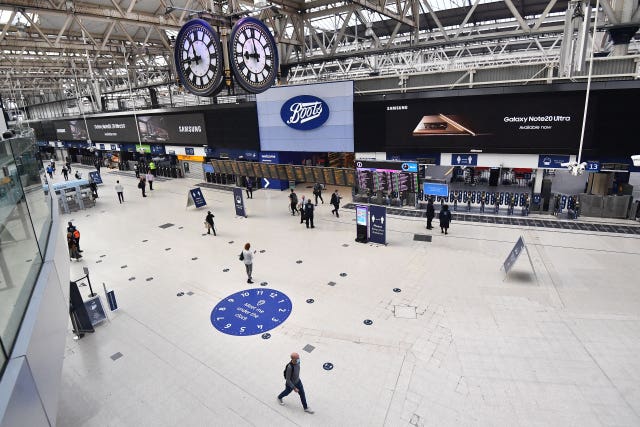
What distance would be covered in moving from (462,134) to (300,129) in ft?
25.2

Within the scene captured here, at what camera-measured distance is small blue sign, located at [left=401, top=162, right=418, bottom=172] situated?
50.0 ft

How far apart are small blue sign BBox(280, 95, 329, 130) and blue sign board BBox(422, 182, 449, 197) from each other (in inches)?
222

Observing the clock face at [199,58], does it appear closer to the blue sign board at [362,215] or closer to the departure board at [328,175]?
the blue sign board at [362,215]

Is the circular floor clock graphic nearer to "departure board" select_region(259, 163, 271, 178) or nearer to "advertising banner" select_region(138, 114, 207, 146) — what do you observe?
"departure board" select_region(259, 163, 271, 178)

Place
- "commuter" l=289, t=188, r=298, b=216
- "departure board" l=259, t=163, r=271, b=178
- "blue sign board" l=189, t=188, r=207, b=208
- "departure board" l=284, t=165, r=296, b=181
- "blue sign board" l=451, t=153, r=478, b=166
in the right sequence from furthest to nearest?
1. "departure board" l=259, t=163, r=271, b=178
2. "departure board" l=284, t=165, r=296, b=181
3. "blue sign board" l=189, t=188, r=207, b=208
4. "commuter" l=289, t=188, r=298, b=216
5. "blue sign board" l=451, t=153, r=478, b=166

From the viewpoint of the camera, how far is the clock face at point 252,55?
25.3ft

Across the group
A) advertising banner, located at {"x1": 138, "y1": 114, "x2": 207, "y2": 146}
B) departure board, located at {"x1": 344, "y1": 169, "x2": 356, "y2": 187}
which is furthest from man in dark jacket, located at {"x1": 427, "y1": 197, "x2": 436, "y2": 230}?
advertising banner, located at {"x1": 138, "y1": 114, "x2": 207, "y2": 146}

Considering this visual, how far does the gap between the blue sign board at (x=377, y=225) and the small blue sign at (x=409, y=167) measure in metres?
4.17

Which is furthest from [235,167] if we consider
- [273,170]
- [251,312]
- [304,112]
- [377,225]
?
[251,312]

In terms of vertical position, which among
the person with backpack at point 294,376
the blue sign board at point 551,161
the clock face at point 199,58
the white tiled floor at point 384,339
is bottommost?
the white tiled floor at point 384,339

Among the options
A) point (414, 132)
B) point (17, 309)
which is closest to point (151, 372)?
point (17, 309)

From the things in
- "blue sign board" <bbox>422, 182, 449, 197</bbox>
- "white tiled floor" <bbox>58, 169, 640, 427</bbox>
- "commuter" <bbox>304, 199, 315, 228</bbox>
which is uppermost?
"blue sign board" <bbox>422, 182, 449, 197</bbox>

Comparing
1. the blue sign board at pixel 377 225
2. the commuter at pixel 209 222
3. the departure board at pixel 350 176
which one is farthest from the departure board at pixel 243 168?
the blue sign board at pixel 377 225

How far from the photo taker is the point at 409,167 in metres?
15.4
